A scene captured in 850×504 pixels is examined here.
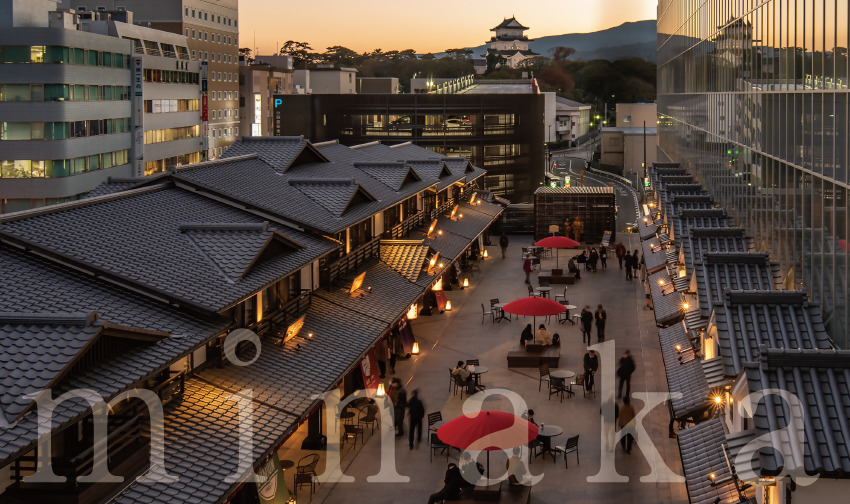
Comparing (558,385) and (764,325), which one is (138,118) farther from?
(764,325)

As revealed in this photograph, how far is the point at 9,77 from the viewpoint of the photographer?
5884 cm

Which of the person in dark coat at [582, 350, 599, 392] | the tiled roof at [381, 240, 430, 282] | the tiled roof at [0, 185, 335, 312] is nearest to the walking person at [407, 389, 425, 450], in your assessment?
the tiled roof at [0, 185, 335, 312]

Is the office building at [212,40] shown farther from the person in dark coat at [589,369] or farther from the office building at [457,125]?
the person in dark coat at [589,369]

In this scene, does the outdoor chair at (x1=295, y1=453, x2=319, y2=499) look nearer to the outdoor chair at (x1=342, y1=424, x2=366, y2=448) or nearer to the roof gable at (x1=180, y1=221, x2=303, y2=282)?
the outdoor chair at (x1=342, y1=424, x2=366, y2=448)

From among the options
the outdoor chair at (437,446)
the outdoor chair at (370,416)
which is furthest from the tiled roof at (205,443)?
the outdoor chair at (370,416)

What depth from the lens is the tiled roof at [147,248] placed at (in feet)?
60.2

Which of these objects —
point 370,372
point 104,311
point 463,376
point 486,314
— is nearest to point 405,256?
point 486,314

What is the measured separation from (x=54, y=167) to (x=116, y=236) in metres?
42.8

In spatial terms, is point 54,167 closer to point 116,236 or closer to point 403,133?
point 403,133

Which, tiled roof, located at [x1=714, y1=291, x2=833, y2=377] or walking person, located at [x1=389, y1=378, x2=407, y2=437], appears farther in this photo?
walking person, located at [x1=389, y1=378, x2=407, y2=437]

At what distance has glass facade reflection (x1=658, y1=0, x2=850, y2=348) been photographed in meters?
16.1

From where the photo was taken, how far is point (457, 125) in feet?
268

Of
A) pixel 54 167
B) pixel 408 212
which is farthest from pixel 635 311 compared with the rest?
pixel 54 167

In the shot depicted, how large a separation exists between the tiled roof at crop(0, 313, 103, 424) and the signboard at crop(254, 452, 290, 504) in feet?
17.6
